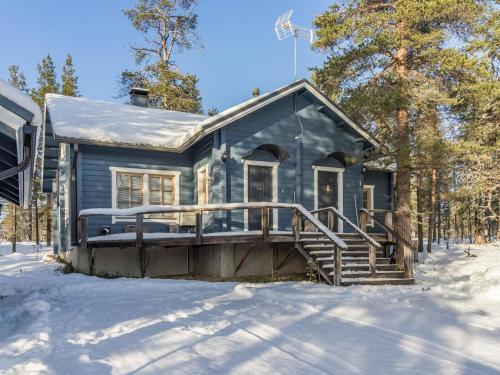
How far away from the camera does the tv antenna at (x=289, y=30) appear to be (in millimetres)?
18156

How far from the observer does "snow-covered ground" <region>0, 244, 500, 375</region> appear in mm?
4488

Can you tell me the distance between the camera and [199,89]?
30.1m

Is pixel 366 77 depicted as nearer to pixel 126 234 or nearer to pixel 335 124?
pixel 335 124

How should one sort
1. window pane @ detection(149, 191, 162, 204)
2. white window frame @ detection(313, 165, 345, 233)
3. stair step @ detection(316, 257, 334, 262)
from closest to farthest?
stair step @ detection(316, 257, 334, 262) → window pane @ detection(149, 191, 162, 204) → white window frame @ detection(313, 165, 345, 233)

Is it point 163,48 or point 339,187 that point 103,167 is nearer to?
point 339,187

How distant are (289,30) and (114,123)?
29.1 feet

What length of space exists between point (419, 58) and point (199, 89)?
18039 mm

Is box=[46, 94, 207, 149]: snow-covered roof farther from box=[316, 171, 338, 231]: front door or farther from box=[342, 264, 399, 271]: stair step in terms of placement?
box=[342, 264, 399, 271]: stair step

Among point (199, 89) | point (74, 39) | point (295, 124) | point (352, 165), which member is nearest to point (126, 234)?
point (295, 124)

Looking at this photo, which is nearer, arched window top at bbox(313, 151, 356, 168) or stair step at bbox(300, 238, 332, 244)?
stair step at bbox(300, 238, 332, 244)

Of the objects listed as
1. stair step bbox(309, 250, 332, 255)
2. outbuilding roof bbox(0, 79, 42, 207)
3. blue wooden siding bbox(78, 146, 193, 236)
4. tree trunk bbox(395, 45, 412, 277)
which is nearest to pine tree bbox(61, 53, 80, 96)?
blue wooden siding bbox(78, 146, 193, 236)

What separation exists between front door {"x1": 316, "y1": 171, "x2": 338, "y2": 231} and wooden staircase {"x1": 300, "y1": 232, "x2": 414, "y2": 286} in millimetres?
2879

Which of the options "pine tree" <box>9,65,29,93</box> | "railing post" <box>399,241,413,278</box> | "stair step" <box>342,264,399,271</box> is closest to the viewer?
"stair step" <box>342,264,399,271</box>

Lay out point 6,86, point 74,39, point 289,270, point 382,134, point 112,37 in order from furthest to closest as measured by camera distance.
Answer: point 74,39 → point 112,37 → point 382,134 → point 289,270 → point 6,86
